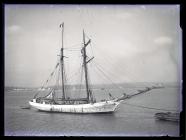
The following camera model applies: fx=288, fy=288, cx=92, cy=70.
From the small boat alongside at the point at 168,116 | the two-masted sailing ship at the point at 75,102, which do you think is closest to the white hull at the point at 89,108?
the two-masted sailing ship at the point at 75,102

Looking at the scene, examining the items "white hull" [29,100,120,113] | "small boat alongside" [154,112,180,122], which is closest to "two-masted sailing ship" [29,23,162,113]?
"white hull" [29,100,120,113]

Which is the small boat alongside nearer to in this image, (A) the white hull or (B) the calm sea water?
(B) the calm sea water

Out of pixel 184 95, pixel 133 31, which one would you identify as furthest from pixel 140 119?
pixel 133 31

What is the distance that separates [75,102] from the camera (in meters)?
2.72

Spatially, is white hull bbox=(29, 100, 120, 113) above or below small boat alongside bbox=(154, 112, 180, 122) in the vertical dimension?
above

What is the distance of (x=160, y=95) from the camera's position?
2.65 metres

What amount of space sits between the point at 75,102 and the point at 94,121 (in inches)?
9.9

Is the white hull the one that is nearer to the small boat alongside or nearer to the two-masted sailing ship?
the two-masted sailing ship

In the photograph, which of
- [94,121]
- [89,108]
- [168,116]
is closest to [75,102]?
[89,108]

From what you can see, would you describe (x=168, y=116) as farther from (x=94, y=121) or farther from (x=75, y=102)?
(x=75, y=102)

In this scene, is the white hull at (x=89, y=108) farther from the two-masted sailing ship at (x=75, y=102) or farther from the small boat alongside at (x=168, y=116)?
the small boat alongside at (x=168, y=116)

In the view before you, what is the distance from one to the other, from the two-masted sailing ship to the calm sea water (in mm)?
47

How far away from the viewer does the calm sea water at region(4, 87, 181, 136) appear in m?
2.64

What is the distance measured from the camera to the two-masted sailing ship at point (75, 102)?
269cm
